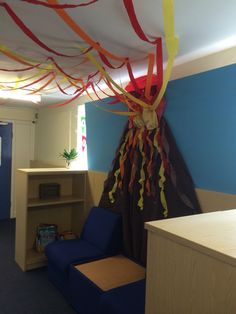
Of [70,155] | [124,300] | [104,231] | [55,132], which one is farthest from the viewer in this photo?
[55,132]

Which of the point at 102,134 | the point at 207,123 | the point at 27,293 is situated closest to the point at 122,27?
the point at 207,123

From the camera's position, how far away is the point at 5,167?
5.02 m

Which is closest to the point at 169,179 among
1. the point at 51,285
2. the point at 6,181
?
the point at 51,285

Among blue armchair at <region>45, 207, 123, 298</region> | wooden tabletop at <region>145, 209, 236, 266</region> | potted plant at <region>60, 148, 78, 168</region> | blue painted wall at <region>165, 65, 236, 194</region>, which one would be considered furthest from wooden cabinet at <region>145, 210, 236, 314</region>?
potted plant at <region>60, 148, 78, 168</region>

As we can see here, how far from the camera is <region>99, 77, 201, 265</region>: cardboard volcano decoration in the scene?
86.8 inches

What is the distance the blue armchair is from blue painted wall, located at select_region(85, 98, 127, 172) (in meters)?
0.65

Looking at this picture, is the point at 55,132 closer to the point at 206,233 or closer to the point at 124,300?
the point at 124,300

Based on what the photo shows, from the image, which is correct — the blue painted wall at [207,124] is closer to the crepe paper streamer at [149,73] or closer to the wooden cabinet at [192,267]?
the crepe paper streamer at [149,73]

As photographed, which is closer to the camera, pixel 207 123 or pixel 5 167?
Result: pixel 207 123

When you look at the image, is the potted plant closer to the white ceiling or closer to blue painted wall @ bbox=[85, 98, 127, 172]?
blue painted wall @ bbox=[85, 98, 127, 172]

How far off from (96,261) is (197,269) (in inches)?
71.4

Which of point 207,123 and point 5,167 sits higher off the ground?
point 207,123

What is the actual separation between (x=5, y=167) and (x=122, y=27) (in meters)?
4.12

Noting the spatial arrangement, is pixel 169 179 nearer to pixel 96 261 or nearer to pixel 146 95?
pixel 146 95
